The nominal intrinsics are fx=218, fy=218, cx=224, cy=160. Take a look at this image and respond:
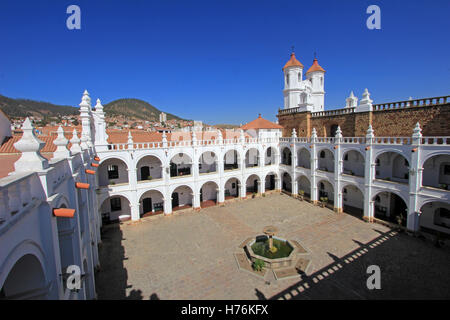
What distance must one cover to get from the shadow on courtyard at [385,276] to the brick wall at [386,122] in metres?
9.26

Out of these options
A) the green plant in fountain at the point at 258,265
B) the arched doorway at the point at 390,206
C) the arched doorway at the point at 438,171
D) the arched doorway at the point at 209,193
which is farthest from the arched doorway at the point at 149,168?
→ the arched doorway at the point at 438,171

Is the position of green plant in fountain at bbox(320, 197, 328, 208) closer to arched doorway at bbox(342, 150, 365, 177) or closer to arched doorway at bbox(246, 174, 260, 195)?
arched doorway at bbox(342, 150, 365, 177)

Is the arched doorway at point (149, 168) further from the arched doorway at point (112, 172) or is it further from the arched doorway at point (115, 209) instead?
the arched doorway at point (115, 209)

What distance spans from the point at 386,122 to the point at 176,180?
2164 cm

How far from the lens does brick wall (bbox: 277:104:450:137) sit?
57.0 ft

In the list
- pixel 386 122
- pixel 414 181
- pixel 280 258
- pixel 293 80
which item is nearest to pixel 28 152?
pixel 280 258

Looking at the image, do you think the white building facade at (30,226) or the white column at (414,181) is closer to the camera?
the white building facade at (30,226)

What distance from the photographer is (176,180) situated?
78.1 ft

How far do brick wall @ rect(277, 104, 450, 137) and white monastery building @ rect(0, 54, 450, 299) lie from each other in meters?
1.05

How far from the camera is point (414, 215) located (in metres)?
17.2

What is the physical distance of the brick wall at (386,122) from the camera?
17.4 metres

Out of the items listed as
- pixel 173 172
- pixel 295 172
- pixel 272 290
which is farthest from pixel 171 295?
pixel 295 172

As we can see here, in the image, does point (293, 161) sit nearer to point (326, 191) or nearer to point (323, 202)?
point (326, 191)
